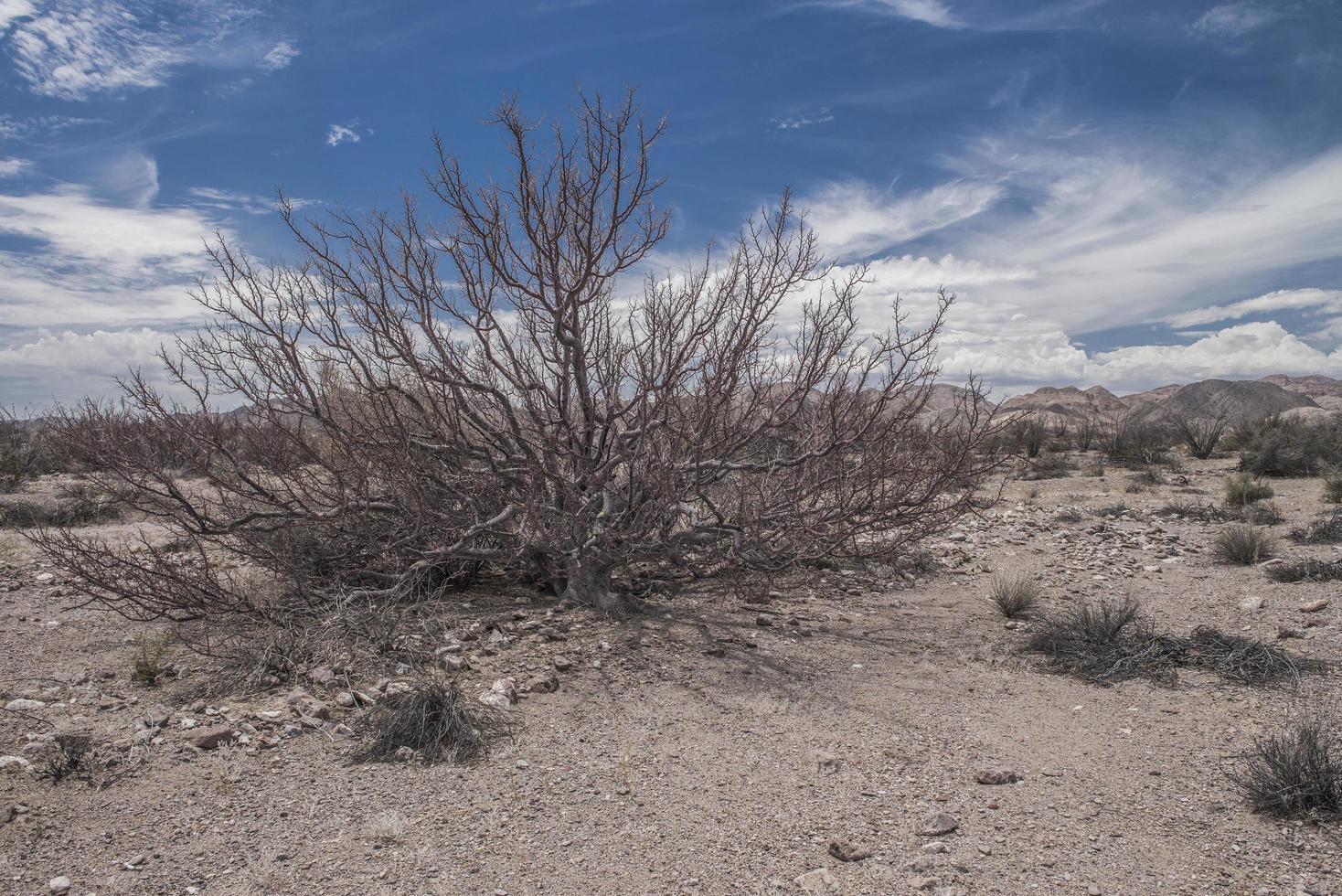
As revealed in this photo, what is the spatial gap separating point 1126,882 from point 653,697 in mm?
2618

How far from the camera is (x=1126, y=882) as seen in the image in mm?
2979

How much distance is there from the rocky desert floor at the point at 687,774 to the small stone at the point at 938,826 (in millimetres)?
18

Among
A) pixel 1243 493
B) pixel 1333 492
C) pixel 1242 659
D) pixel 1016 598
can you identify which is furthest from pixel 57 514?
pixel 1333 492

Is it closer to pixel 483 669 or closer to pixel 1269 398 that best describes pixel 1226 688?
pixel 483 669

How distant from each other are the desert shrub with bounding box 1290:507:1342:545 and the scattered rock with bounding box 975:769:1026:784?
23.4 ft

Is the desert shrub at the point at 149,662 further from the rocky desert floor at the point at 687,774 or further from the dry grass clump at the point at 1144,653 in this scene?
the dry grass clump at the point at 1144,653

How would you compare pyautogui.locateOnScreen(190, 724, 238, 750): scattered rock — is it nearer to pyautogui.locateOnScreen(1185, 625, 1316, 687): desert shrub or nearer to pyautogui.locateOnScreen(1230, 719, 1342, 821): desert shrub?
pyautogui.locateOnScreen(1230, 719, 1342, 821): desert shrub

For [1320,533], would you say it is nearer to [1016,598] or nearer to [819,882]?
[1016,598]

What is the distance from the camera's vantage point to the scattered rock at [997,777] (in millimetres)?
3799

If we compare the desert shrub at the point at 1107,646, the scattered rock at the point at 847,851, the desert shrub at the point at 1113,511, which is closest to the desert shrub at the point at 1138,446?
the desert shrub at the point at 1113,511

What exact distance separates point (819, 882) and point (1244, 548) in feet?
23.5

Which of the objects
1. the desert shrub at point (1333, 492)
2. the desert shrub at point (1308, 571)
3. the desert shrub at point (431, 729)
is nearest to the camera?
the desert shrub at point (431, 729)

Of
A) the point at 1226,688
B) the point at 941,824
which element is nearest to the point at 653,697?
the point at 941,824

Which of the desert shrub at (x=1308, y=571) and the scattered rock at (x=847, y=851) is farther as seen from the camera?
the desert shrub at (x=1308, y=571)
